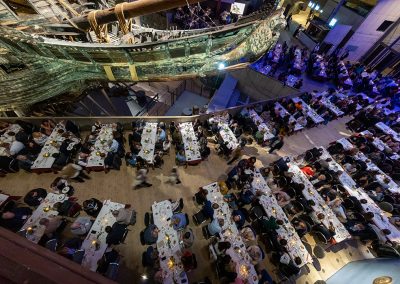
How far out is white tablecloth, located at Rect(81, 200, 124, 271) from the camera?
607cm

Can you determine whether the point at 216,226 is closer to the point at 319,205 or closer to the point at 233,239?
the point at 233,239

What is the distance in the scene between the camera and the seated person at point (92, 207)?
701cm

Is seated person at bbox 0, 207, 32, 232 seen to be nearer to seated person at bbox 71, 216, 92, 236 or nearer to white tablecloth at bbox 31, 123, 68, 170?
seated person at bbox 71, 216, 92, 236

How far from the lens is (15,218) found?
21.5ft

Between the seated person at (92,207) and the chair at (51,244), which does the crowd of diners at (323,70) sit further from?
the chair at (51,244)

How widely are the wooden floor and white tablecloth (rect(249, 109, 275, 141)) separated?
1.56m

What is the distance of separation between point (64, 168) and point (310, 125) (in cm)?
1315

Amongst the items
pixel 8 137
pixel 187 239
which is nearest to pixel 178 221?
pixel 187 239

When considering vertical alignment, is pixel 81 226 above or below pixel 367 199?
above

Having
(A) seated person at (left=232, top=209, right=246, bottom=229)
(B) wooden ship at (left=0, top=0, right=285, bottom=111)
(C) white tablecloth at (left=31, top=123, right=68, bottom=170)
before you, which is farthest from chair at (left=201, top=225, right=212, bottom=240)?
(C) white tablecloth at (left=31, top=123, right=68, bottom=170)

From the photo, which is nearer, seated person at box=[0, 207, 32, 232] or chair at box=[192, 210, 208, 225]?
seated person at box=[0, 207, 32, 232]

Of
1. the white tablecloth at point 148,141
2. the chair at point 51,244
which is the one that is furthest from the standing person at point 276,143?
the chair at point 51,244

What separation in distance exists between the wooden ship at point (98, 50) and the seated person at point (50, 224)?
16.8ft

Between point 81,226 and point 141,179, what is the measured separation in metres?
2.64
